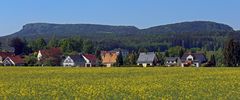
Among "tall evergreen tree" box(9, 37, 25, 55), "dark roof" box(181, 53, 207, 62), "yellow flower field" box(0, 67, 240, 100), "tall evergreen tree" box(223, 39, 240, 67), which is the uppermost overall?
"tall evergreen tree" box(9, 37, 25, 55)

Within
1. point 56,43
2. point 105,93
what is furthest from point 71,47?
point 105,93

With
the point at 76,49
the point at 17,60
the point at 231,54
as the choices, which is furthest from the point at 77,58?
the point at 231,54

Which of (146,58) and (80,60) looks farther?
(80,60)

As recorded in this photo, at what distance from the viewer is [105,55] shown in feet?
452

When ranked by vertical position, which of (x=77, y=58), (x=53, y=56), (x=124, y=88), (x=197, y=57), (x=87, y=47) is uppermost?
(x=87, y=47)

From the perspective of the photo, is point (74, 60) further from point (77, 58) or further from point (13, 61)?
point (13, 61)

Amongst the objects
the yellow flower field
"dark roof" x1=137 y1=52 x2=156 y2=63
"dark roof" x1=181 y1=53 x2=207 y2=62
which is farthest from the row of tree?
the yellow flower field

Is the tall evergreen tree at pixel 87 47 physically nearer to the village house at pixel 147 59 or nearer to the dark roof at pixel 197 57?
the dark roof at pixel 197 57

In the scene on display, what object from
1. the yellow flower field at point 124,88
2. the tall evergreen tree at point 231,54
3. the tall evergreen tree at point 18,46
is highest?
the tall evergreen tree at point 18,46

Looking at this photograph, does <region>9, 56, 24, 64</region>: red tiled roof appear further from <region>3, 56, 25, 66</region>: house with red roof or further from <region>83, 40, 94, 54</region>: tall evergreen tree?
<region>83, 40, 94, 54</region>: tall evergreen tree

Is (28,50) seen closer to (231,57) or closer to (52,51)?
(52,51)

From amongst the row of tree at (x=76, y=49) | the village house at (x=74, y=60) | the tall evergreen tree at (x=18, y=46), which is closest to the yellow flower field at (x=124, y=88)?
the row of tree at (x=76, y=49)

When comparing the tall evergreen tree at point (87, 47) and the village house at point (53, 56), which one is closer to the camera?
the village house at point (53, 56)

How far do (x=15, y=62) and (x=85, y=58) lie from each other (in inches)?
869
